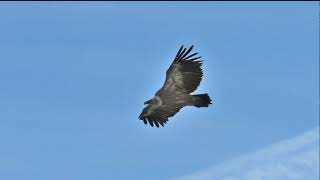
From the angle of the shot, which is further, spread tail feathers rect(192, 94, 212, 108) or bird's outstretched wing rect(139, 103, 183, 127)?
bird's outstretched wing rect(139, 103, 183, 127)

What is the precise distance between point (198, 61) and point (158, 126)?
5795 millimetres

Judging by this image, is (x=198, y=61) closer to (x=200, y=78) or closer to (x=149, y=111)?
(x=200, y=78)

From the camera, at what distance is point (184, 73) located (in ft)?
180

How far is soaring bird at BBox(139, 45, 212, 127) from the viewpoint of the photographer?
54.3 metres

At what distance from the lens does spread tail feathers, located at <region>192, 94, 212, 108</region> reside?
174 feet

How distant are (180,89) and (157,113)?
2899 millimetres

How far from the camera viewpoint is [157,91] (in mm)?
56406

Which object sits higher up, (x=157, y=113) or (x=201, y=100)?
(x=157, y=113)

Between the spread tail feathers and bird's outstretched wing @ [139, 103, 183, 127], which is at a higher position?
bird's outstretched wing @ [139, 103, 183, 127]

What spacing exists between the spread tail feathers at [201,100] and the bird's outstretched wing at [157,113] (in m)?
2.43

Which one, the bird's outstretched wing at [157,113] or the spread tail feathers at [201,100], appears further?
the bird's outstretched wing at [157,113]

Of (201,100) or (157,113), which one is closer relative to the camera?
(201,100)

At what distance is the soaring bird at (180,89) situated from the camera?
54.3m

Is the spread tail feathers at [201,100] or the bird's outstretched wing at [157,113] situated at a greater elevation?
the bird's outstretched wing at [157,113]
